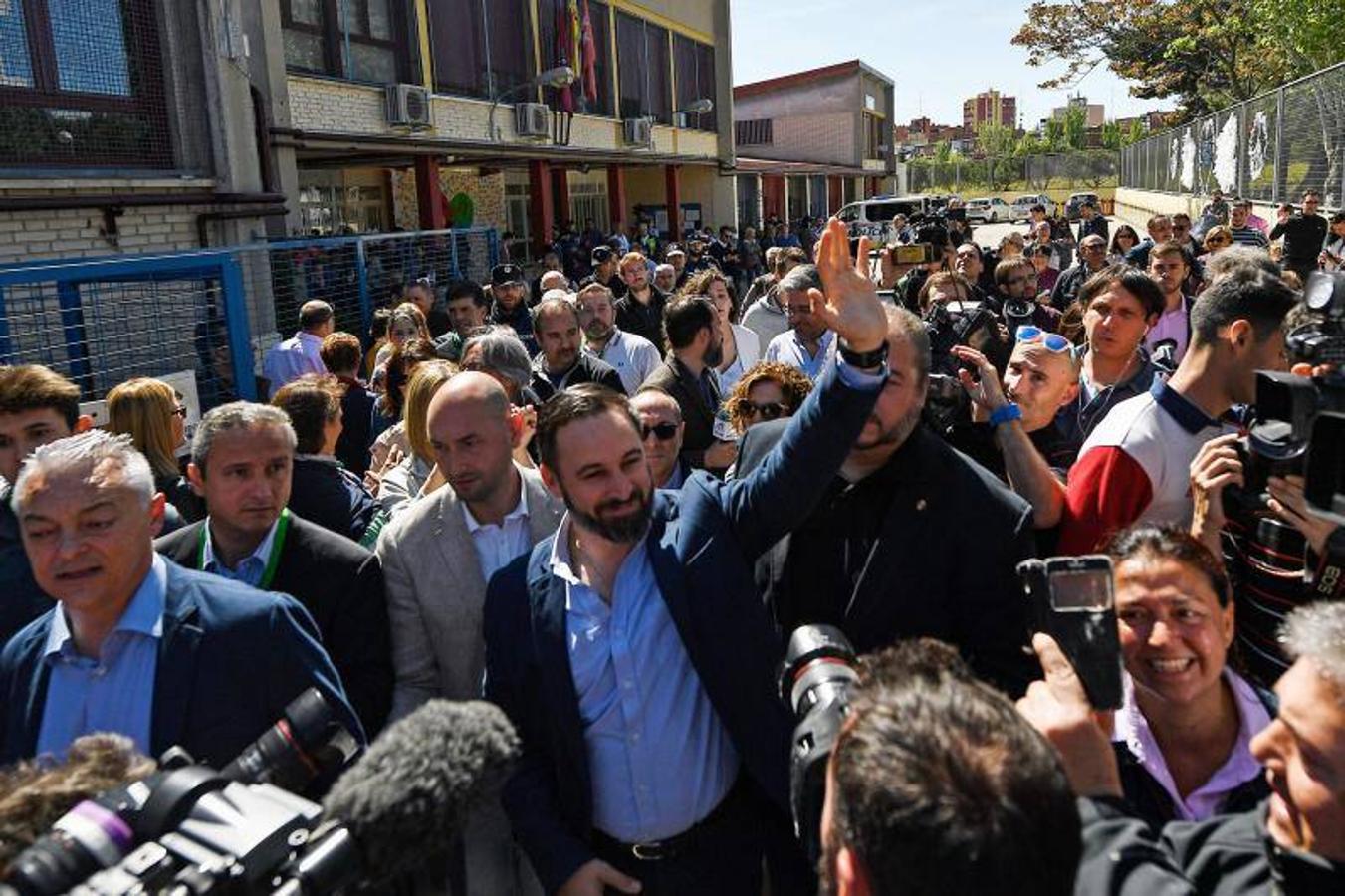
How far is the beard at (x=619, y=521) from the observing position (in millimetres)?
2230

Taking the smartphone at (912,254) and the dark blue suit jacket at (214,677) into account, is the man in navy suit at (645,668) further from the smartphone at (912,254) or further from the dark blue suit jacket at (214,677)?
the smartphone at (912,254)

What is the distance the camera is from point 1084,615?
152 centimetres

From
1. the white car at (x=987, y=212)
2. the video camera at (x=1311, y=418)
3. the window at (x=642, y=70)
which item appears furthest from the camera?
the white car at (x=987, y=212)

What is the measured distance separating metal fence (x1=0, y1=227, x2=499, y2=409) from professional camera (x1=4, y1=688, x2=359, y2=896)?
18.4 feet

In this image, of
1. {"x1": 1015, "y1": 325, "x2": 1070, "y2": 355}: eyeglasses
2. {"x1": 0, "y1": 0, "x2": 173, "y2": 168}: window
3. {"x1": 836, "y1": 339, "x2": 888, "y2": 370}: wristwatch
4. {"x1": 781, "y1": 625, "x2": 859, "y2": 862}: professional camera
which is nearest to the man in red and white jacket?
{"x1": 1015, "y1": 325, "x2": 1070, "y2": 355}: eyeglasses

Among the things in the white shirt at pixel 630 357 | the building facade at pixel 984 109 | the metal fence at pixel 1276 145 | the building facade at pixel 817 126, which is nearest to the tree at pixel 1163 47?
the metal fence at pixel 1276 145

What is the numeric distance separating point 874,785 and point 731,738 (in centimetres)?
116

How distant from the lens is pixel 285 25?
1250 centimetres

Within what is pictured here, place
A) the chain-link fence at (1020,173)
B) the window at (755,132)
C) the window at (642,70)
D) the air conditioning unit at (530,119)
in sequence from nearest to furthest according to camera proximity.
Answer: the air conditioning unit at (530,119), the window at (642,70), the window at (755,132), the chain-link fence at (1020,173)

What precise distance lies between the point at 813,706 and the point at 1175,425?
1.67 metres

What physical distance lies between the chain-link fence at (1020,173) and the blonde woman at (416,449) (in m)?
56.0

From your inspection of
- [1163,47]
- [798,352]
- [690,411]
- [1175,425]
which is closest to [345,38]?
[798,352]

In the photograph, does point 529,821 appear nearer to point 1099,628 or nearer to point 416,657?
point 416,657

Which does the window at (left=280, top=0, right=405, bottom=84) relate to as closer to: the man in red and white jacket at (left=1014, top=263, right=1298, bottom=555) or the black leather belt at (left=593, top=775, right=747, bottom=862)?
the man in red and white jacket at (left=1014, top=263, right=1298, bottom=555)
